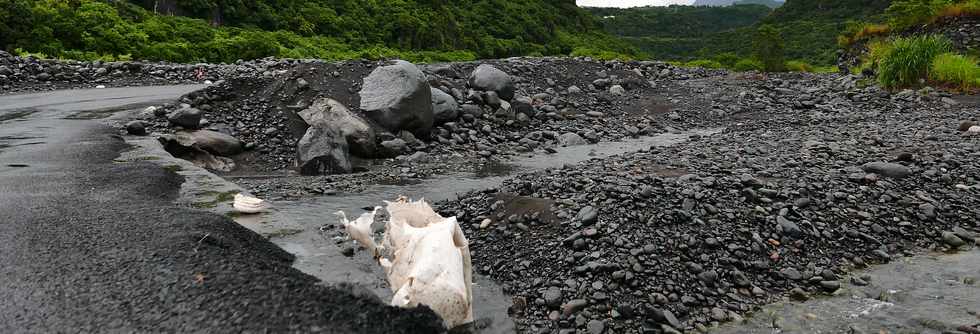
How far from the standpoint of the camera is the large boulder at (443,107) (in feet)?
39.3

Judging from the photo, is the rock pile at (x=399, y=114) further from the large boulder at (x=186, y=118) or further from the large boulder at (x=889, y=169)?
the large boulder at (x=889, y=169)

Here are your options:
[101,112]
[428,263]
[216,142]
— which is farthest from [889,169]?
[101,112]

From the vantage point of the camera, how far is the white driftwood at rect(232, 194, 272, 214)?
6.23 m

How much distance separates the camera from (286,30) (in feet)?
124

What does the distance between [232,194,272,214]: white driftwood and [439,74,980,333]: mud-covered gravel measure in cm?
213

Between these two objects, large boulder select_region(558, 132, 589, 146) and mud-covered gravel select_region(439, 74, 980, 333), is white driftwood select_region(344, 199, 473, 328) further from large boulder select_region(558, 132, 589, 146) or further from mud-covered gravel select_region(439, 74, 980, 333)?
large boulder select_region(558, 132, 589, 146)

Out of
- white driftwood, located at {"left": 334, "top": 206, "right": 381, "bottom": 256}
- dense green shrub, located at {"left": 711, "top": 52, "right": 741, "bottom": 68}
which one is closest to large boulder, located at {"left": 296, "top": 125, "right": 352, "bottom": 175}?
white driftwood, located at {"left": 334, "top": 206, "right": 381, "bottom": 256}

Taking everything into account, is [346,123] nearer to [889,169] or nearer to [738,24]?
[889,169]

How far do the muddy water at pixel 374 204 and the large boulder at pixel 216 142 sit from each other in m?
3.22

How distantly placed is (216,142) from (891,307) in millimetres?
9563

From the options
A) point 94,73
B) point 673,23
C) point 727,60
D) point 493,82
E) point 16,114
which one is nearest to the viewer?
point 16,114

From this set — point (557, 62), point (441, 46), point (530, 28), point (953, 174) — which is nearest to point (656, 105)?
point (557, 62)

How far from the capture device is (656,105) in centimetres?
1684

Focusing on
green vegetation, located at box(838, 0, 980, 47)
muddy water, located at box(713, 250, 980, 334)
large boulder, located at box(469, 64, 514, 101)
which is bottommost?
muddy water, located at box(713, 250, 980, 334)
